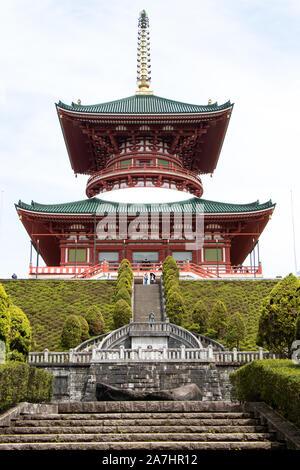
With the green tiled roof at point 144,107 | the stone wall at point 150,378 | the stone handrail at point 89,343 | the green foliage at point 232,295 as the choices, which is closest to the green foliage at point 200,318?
the green foliage at point 232,295

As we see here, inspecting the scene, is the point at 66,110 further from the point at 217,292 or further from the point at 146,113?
the point at 217,292

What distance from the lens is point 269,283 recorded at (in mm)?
37781

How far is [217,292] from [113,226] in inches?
476

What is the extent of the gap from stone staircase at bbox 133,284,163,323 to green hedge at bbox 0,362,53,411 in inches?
536

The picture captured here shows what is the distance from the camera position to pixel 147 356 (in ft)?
76.5

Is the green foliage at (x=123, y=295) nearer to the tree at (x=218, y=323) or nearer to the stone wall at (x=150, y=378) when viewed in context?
the tree at (x=218, y=323)

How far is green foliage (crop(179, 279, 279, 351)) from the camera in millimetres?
31539

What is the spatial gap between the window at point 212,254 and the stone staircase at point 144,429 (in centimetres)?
3056

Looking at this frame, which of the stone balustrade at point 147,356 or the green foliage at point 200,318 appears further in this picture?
the green foliage at point 200,318

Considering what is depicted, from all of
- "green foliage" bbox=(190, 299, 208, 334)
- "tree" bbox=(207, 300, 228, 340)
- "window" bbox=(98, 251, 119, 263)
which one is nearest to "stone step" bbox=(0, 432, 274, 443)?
"tree" bbox=(207, 300, 228, 340)

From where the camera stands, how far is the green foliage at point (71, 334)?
88.3 feet

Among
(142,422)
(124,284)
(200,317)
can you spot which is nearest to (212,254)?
(124,284)

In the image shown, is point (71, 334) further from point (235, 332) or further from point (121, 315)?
point (235, 332)

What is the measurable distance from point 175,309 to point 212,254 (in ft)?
49.8
